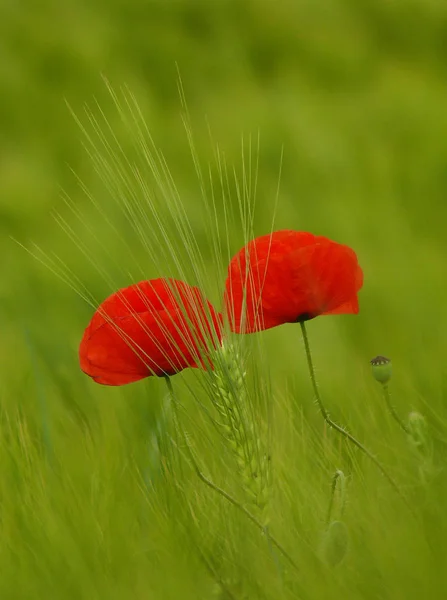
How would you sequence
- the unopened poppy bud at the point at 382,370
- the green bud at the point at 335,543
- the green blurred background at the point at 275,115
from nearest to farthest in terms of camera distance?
1. the green bud at the point at 335,543
2. the unopened poppy bud at the point at 382,370
3. the green blurred background at the point at 275,115

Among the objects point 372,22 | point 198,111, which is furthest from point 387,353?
point 372,22

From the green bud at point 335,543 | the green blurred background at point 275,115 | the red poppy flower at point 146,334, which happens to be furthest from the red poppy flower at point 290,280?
the green blurred background at point 275,115

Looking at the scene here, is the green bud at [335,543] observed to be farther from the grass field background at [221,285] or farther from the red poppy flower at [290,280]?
the red poppy flower at [290,280]

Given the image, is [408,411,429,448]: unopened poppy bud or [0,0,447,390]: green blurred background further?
[0,0,447,390]: green blurred background

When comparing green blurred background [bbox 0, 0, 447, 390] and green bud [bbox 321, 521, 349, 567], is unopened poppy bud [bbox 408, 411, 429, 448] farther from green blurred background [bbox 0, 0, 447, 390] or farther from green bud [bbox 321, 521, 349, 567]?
green blurred background [bbox 0, 0, 447, 390]

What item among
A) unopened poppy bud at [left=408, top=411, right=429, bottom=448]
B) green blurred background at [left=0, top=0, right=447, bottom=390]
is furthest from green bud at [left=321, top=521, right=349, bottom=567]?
green blurred background at [left=0, top=0, right=447, bottom=390]

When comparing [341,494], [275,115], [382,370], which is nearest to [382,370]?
[382,370]

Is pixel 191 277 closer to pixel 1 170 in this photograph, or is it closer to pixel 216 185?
pixel 216 185
